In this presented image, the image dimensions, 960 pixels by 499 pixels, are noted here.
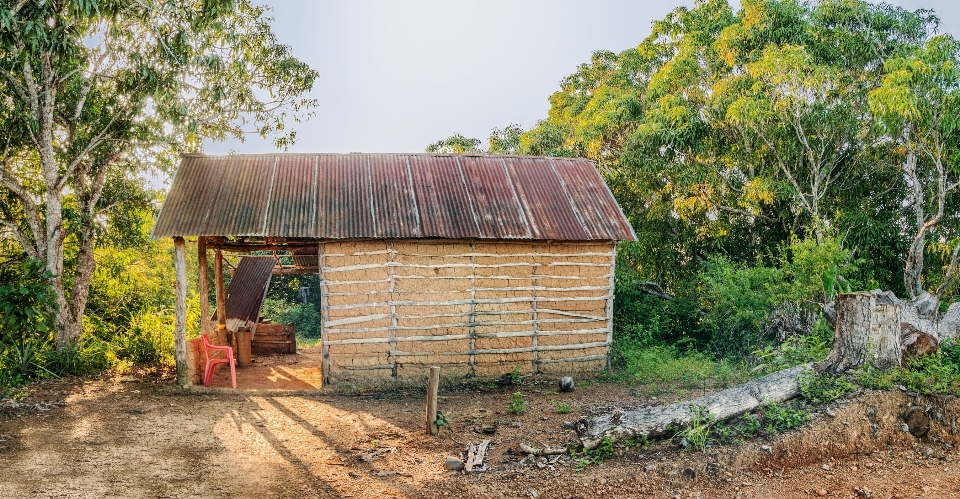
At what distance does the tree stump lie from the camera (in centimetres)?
778

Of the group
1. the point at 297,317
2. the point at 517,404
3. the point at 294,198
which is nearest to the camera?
the point at 517,404

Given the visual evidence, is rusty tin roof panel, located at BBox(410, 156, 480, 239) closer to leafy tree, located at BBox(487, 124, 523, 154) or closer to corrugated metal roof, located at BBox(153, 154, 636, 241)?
corrugated metal roof, located at BBox(153, 154, 636, 241)

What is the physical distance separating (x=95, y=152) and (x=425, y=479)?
9.97 meters

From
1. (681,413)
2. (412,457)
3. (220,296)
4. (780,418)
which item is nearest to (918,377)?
(780,418)

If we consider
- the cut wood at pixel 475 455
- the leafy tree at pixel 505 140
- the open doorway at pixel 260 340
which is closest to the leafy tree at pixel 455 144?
the leafy tree at pixel 505 140

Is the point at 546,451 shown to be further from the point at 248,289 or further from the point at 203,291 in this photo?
the point at 248,289

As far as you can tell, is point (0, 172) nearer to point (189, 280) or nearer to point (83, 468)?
point (83, 468)

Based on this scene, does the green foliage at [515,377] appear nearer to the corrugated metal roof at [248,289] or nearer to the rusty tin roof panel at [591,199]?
the rusty tin roof panel at [591,199]

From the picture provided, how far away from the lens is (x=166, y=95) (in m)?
11.8

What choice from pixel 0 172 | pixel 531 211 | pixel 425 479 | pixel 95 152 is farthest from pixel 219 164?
pixel 425 479

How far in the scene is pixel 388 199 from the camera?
12023 millimetres

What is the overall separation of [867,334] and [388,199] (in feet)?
26.1

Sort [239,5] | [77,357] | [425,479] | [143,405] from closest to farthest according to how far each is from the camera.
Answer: [425,479] → [143,405] → [77,357] → [239,5]

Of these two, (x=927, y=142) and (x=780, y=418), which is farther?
(x=927, y=142)
